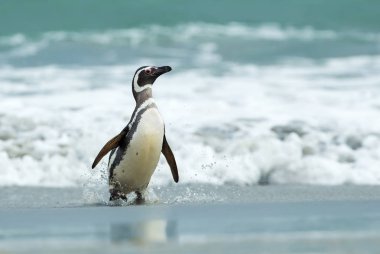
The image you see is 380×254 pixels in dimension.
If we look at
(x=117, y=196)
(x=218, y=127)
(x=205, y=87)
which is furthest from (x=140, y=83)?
(x=205, y=87)

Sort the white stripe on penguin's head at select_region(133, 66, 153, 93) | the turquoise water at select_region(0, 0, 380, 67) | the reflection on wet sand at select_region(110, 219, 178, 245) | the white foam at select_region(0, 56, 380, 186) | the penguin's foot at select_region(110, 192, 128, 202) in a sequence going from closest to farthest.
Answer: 1. the reflection on wet sand at select_region(110, 219, 178, 245)
2. the penguin's foot at select_region(110, 192, 128, 202)
3. the white stripe on penguin's head at select_region(133, 66, 153, 93)
4. the white foam at select_region(0, 56, 380, 186)
5. the turquoise water at select_region(0, 0, 380, 67)

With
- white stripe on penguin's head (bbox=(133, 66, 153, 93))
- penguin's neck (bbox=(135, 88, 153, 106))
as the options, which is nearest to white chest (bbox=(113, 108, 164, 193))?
penguin's neck (bbox=(135, 88, 153, 106))

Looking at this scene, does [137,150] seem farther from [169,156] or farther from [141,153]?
[169,156]

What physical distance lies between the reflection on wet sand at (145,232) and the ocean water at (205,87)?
3.01 meters

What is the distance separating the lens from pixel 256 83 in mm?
13031

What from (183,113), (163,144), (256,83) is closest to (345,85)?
(256,83)

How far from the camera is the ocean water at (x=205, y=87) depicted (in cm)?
949

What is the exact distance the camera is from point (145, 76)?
7941mm

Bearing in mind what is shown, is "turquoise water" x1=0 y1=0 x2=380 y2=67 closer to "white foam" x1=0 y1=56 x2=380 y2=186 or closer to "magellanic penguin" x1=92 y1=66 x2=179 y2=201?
"white foam" x1=0 y1=56 x2=380 y2=186

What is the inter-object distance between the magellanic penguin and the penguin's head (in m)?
0.08

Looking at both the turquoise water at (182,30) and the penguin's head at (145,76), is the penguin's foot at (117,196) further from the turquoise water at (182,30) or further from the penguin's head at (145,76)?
the turquoise water at (182,30)

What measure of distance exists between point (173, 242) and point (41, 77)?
30.8 ft

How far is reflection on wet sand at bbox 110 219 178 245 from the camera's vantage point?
4941 millimetres

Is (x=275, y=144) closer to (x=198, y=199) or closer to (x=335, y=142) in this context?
(x=335, y=142)
